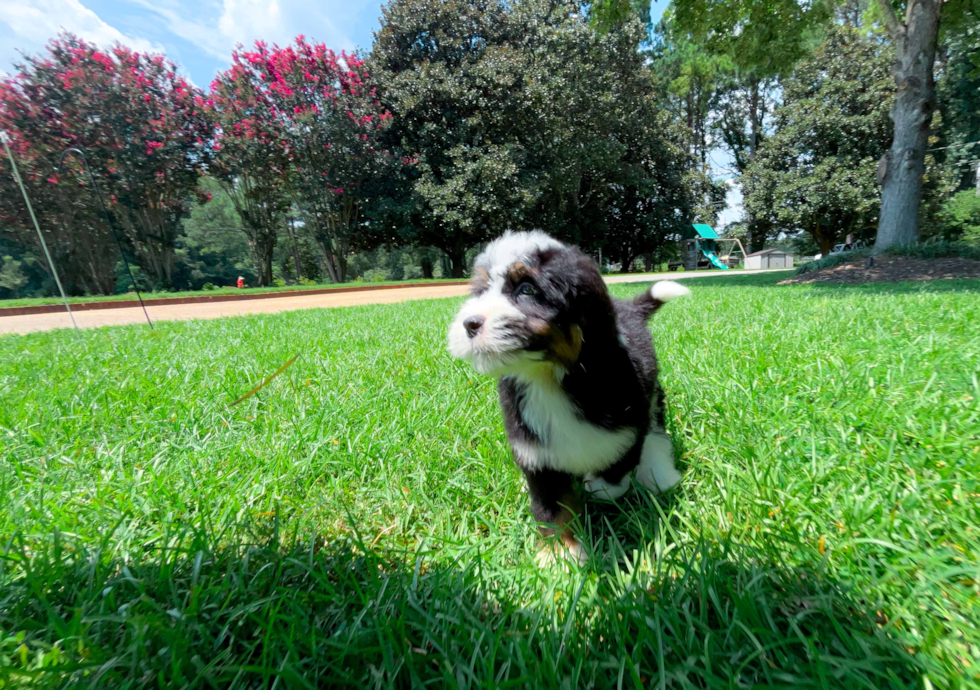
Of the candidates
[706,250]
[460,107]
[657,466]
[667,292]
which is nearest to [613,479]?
[657,466]

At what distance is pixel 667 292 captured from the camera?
8.51ft

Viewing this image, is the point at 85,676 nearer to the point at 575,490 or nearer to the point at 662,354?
the point at 575,490

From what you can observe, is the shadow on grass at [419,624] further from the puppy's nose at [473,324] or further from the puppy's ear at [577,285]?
the puppy's ear at [577,285]

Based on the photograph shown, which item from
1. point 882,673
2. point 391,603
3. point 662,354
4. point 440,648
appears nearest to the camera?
point 882,673

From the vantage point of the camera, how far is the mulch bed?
377 inches

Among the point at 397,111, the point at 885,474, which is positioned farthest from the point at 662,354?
the point at 397,111

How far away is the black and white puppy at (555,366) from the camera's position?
5.40ft

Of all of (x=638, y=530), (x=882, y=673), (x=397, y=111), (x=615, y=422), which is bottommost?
(x=638, y=530)

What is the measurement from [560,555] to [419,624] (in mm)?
612

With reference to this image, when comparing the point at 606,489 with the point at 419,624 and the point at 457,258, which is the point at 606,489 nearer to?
the point at 419,624

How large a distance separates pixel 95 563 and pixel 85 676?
479mm

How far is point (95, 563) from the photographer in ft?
4.82

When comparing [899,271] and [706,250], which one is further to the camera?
[706,250]

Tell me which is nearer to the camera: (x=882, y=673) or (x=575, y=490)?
(x=882, y=673)
